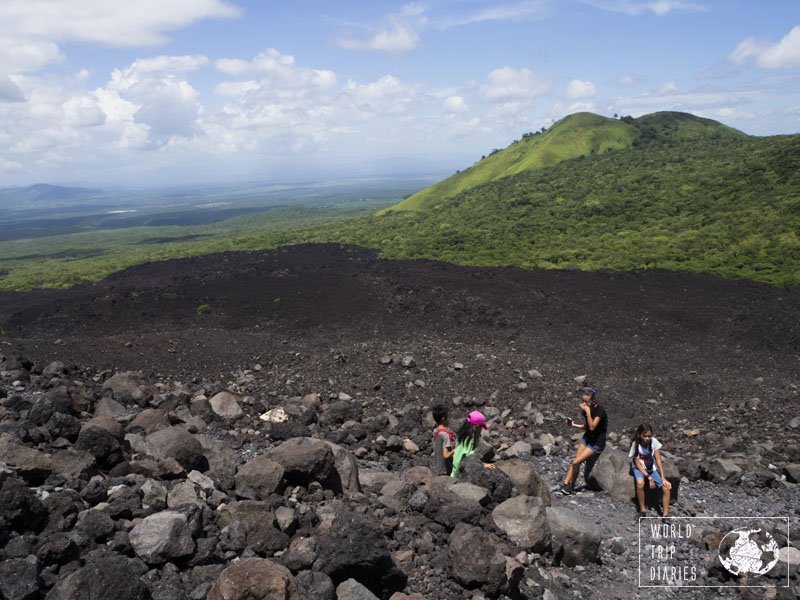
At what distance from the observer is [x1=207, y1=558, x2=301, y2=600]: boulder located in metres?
4.83

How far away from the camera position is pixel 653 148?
79.1 m

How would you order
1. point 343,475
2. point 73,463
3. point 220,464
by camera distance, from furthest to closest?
point 343,475, point 220,464, point 73,463

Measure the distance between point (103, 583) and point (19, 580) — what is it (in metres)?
0.70

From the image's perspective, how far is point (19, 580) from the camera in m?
4.51

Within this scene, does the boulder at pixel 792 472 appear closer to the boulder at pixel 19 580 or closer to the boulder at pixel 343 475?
the boulder at pixel 343 475

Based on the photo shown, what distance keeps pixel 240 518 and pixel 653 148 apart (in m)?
86.6

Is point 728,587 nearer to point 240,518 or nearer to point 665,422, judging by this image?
point 240,518

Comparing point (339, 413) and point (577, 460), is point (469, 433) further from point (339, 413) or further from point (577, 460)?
point (339, 413)

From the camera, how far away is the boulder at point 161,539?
5.33 metres

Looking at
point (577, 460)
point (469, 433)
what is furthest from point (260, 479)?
point (577, 460)

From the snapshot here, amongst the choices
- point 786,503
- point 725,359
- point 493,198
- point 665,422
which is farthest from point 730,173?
point 786,503

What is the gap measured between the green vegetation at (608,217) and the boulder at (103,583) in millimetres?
34126

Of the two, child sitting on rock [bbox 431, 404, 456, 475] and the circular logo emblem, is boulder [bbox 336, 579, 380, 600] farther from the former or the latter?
the circular logo emblem

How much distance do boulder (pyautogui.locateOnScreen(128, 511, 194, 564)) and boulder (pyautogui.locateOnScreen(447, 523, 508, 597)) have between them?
112 inches
